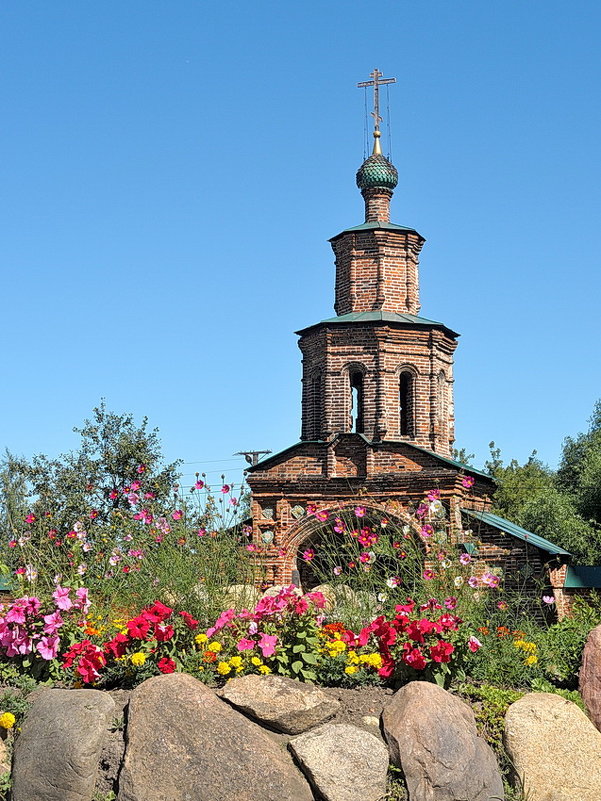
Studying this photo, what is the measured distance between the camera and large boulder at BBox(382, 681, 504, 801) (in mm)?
7594

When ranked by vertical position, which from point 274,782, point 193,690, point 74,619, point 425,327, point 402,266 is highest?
point 402,266

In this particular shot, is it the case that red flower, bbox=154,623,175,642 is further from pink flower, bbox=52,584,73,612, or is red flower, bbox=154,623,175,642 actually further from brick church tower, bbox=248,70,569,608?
brick church tower, bbox=248,70,569,608

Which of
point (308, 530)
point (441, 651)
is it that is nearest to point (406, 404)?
point (308, 530)

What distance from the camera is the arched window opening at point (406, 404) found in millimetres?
23875

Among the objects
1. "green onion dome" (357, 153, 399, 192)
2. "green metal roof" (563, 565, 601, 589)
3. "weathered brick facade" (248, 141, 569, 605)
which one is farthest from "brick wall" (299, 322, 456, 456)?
"green onion dome" (357, 153, 399, 192)

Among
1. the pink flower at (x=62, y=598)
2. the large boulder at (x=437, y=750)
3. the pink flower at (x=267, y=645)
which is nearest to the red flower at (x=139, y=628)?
the pink flower at (x=62, y=598)

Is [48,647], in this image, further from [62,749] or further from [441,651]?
[441,651]

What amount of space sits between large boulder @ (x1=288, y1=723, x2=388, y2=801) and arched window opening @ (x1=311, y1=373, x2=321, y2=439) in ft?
54.1

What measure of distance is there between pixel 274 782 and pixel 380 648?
1613 millimetres

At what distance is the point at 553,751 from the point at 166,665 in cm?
316

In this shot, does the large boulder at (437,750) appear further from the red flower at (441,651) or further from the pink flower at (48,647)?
the pink flower at (48,647)

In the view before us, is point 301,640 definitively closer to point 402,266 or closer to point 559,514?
point 402,266

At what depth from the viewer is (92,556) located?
1044cm

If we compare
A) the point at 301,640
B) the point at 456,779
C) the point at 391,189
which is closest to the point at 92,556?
the point at 301,640
